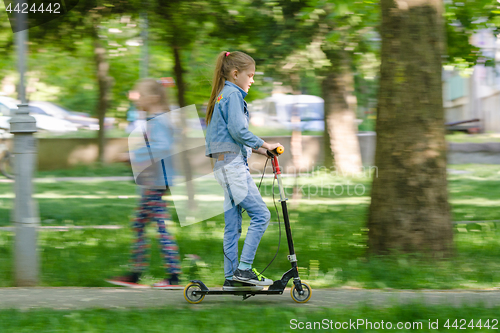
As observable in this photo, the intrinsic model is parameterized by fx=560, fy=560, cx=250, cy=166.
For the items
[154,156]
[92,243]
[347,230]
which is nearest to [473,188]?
[347,230]

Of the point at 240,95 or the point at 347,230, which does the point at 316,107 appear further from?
the point at 240,95

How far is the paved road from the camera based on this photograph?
443 cm

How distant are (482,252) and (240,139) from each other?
3545 mm

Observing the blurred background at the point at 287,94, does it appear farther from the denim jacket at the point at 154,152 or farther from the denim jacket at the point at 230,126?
the denim jacket at the point at 230,126

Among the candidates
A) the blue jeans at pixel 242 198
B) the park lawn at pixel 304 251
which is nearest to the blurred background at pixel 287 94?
the park lawn at pixel 304 251

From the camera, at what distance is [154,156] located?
482 centimetres

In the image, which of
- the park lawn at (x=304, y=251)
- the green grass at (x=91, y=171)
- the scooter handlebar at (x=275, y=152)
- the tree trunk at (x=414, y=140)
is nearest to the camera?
the scooter handlebar at (x=275, y=152)

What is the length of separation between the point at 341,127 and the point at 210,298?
11.2 meters

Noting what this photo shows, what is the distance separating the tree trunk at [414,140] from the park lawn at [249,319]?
5.42 feet

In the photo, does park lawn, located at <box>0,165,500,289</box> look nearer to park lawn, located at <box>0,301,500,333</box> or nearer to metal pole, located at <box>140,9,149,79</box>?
park lawn, located at <box>0,301,500,333</box>

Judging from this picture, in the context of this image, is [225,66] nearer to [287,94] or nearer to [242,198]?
[242,198]

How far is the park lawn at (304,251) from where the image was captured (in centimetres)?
527

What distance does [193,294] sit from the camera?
14.6 feet

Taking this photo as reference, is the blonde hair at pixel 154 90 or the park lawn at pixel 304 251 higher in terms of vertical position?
the blonde hair at pixel 154 90
